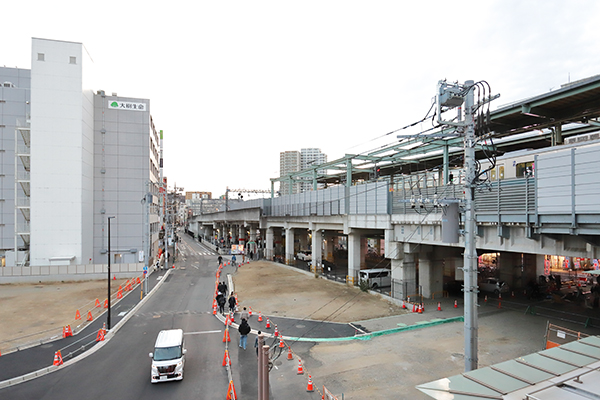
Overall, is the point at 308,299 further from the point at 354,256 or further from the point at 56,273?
the point at 56,273

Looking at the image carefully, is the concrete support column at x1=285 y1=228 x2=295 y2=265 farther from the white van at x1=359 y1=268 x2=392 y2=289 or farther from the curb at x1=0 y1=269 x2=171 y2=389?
the curb at x1=0 y1=269 x2=171 y2=389

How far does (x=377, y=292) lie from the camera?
96.4ft

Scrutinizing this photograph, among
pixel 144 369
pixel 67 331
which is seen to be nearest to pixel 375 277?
pixel 144 369

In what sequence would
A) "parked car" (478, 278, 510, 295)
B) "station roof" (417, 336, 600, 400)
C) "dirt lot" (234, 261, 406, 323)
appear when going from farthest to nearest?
"parked car" (478, 278, 510, 295) → "dirt lot" (234, 261, 406, 323) → "station roof" (417, 336, 600, 400)

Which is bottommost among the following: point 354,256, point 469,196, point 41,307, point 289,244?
point 41,307

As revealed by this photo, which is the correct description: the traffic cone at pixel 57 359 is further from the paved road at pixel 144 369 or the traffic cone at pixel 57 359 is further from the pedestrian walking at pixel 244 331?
the pedestrian walking at pixel 244 331

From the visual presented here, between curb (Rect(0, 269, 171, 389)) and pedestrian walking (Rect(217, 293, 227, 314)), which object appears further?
pedestrian walking (Rect(217, 293, 227, 314))

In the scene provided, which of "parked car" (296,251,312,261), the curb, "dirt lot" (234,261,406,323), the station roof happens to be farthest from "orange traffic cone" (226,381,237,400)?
"parked car" (296,251,312,261)

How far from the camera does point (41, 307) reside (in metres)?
24.5

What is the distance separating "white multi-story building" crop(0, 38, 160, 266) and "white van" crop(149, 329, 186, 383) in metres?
26.1

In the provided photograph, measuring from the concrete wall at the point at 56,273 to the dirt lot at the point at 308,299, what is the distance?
14.6 metres

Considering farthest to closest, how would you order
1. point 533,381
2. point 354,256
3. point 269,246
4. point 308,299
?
point 269,246 → point 354,256 → point 308,299 → point 533,381

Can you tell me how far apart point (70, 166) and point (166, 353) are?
33.6m

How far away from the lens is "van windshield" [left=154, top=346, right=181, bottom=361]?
43.6 feet
